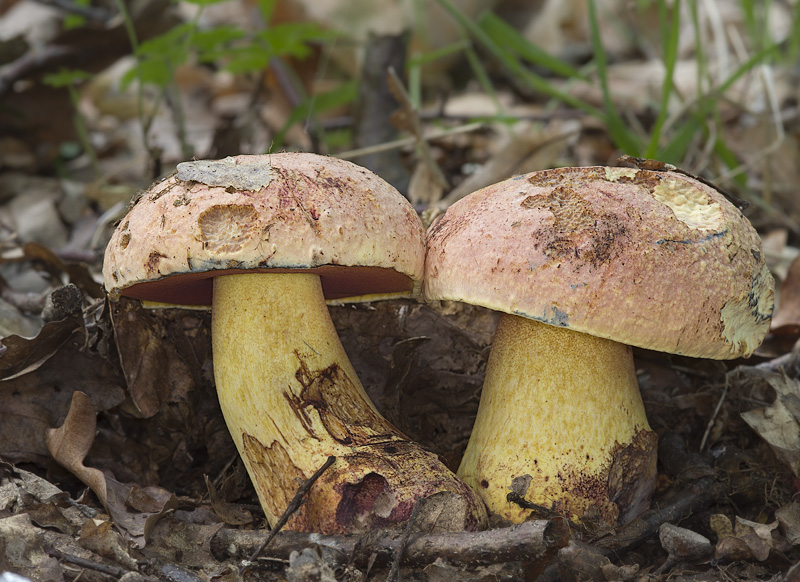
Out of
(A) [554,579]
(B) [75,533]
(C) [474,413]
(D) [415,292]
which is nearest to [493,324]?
(C) [474,413]

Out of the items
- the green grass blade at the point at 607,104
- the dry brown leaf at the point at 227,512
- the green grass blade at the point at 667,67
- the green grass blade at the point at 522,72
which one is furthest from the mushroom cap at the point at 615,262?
the green grass blade at the point at 522,72

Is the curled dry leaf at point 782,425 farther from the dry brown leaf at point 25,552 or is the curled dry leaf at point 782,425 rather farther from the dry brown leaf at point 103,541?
the dry brown leaf at point 25,552

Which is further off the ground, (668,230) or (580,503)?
(668,230)

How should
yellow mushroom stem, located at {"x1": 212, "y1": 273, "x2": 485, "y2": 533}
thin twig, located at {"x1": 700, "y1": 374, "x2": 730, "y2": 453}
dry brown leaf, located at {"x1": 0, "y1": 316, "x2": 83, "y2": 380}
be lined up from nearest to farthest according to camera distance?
1. yellow mushroom stem, located at {"x1": 212, "y1": 273, "x2": 485, "y2": 533}
2. dry brown leaf, located at {"x1": 0, "y1": 316, "x2": 83, "y2": 380}
3. thin twig, located at {"x1": 700, "y1": 374, "x2": 730, "y2": 453}

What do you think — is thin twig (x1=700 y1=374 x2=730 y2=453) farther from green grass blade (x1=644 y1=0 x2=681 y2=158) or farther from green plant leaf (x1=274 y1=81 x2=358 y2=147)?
green plant leaf (x1=274 y1=81 x2=358 y2=147)

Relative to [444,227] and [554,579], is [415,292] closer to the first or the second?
[444,227]

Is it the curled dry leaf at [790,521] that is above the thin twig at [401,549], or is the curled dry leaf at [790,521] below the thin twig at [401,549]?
below

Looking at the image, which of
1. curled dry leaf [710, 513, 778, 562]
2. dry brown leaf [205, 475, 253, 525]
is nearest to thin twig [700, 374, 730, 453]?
curled dry leaf [710, 513, 778, 562]
